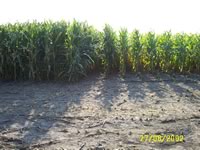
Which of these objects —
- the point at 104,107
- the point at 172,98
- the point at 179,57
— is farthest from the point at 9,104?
Result: the point at 179,57

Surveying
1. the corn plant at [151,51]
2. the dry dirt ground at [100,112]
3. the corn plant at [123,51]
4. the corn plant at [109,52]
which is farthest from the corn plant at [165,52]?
the corn plant at [109,52]

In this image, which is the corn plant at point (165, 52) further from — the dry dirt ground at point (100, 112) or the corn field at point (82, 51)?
the dry dirt ground at point (100, 112)

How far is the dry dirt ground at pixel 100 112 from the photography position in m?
3.41

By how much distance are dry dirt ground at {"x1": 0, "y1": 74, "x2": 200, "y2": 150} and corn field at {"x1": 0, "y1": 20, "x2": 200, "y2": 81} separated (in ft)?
1.04

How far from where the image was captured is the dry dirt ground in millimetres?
3412

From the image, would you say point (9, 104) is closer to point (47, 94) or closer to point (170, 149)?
point (47, 94)

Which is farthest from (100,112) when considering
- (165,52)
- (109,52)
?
(165,52)

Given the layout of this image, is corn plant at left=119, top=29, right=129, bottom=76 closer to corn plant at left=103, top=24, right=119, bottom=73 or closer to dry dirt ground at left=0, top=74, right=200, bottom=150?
corn plant at left=103, top=24, right=119, bottom=73

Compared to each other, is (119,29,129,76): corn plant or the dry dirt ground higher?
(119,29,129,76): corn plant

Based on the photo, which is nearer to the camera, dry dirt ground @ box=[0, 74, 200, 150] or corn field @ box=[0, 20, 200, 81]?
dry dirt ground @ box=[0, 74, 200, 150]

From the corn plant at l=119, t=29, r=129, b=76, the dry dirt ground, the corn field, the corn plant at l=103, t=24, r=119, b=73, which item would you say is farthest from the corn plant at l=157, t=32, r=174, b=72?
the corn plant at l=103, t=24, r=119, b=73

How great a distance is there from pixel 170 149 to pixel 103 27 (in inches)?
174

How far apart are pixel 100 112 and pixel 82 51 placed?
2404mm

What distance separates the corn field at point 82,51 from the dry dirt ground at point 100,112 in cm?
32
